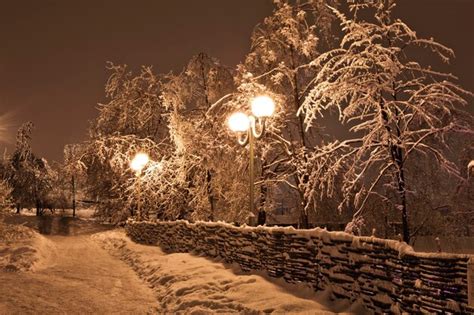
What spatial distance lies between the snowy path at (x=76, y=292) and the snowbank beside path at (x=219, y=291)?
0.41 meters

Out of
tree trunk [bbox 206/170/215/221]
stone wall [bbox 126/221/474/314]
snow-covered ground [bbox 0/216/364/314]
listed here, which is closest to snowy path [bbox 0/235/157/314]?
snow-covered ground [bbox 0/216/364/314]

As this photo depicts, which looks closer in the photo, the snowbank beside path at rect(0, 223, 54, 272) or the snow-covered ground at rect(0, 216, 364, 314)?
the snow-covered ground at rect(0, 216, 364, 314)

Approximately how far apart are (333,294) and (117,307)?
13.5ft

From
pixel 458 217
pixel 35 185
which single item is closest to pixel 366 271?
pixel 458 217

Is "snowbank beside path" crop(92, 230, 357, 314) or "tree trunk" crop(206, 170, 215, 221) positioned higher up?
"tree trunk" crop(206, 170, 215, 221)

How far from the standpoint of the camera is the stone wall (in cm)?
575

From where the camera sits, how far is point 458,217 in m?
19.4

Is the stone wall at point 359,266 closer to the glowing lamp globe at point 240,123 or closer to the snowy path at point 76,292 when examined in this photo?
the snowy path at point 76,292

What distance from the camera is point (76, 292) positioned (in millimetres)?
10555

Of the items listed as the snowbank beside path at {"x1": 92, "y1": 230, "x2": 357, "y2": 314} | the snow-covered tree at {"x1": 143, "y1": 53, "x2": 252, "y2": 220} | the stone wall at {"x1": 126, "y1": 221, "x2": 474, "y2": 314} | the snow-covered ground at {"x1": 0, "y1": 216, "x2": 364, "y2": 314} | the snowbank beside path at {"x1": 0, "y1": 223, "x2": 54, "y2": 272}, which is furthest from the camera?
the snow-covered tree at {"x1": 143, "y1": 53, "x2": 252, "y2": 220}

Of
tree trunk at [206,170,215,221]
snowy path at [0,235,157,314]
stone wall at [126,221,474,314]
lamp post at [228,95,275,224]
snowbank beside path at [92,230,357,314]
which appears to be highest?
lamp post at [228,95,275,224]

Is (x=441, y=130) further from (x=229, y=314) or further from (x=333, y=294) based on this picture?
(x=229, y=314)

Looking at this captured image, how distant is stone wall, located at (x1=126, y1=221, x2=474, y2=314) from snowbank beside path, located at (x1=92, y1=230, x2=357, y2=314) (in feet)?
1.08

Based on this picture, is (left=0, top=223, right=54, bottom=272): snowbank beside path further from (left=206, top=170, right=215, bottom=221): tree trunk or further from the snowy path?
(left=206, top=170, right=215, bottom=221): tree trunk
